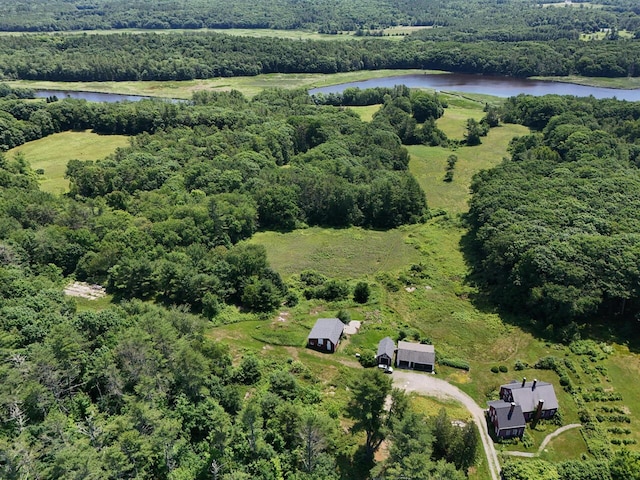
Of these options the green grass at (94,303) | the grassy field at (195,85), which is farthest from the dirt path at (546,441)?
the grassy field at (195,85)

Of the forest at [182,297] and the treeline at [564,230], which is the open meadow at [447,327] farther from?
the forest at [182,297]

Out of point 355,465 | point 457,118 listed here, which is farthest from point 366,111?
point 355,465

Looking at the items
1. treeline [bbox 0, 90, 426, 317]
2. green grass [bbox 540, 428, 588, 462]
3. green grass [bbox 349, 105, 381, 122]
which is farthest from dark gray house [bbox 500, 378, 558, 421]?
green grass [bbox 349, 105, 381, 122]

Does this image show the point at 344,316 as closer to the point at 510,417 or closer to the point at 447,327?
the point at 447,327

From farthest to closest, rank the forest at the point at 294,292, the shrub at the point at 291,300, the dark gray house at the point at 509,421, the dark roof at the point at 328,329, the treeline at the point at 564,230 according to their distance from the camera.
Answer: the shrub at the point at 291,300 < the treeline at the point at 564,230 < the dark roof at the point at 328,329 < the dark gray house at the point at 509,421 < the forest at the point at 294,292

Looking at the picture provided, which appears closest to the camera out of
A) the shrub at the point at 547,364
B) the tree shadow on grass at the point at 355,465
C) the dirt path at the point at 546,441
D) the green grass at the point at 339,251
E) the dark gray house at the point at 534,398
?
the tree shadow on grass at the point at 355,465

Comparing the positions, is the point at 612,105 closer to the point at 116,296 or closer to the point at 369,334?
the point at 369,334
